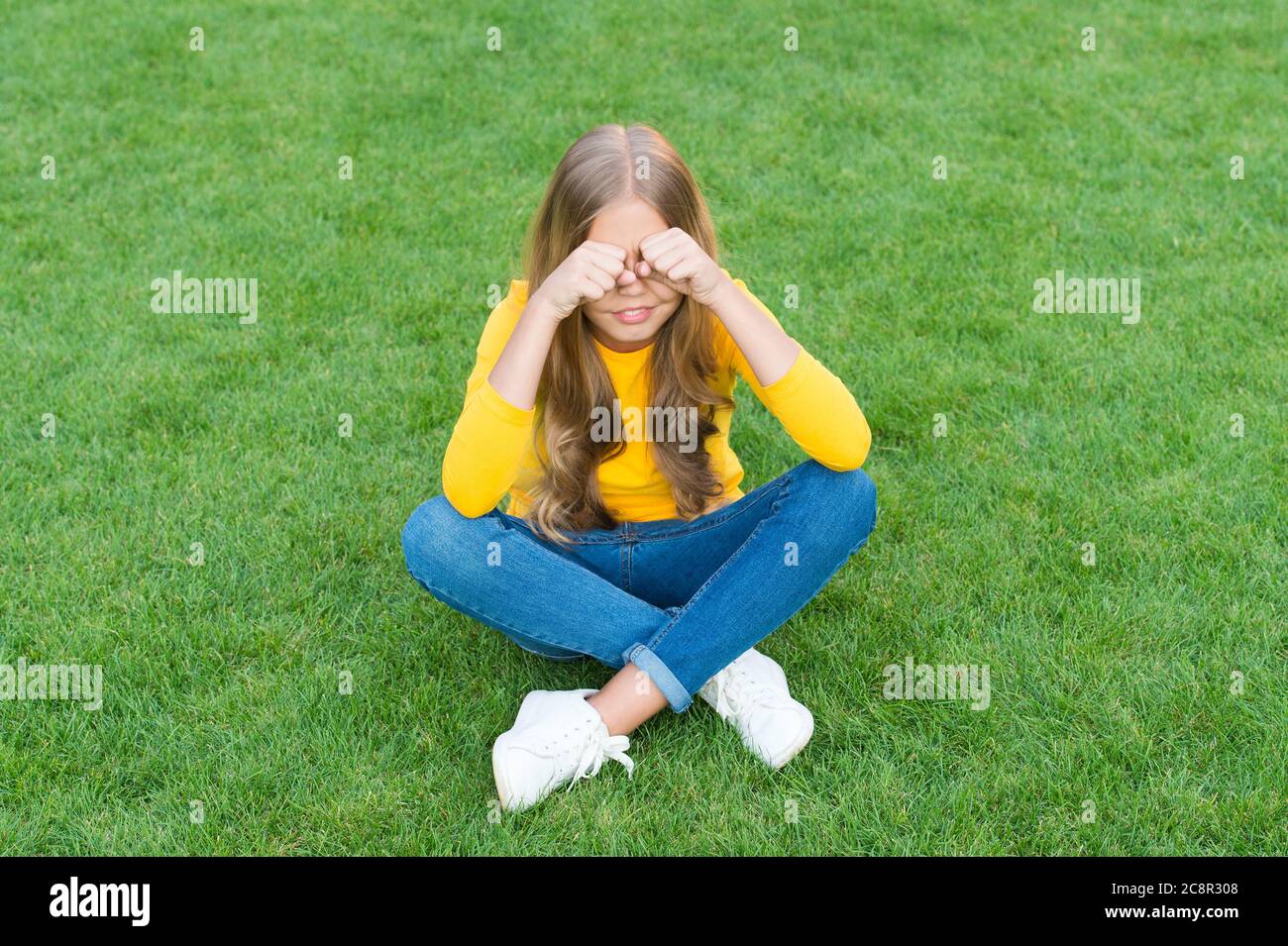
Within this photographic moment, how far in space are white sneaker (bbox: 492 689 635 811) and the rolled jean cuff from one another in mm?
145

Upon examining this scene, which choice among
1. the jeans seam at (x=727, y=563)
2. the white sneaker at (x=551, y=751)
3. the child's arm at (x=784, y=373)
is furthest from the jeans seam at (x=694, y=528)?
the white sneaker at (x=551, y=751)

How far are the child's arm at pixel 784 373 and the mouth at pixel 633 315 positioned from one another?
111mm

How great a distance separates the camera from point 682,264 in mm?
2785

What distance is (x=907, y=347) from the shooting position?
15.5 ft

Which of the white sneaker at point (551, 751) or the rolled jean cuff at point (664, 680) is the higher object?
the rolled jean cuff at point (664, 680)

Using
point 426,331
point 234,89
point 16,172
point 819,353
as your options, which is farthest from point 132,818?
point 234,89

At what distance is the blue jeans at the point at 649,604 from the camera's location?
9.78ft

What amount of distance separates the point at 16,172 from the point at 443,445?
11.0 feet

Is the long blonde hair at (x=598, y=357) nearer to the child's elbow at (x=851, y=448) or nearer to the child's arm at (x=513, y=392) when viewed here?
the child's arm at (x=513, y=392)

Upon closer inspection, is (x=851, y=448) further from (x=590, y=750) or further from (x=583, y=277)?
(x=590, y=750)

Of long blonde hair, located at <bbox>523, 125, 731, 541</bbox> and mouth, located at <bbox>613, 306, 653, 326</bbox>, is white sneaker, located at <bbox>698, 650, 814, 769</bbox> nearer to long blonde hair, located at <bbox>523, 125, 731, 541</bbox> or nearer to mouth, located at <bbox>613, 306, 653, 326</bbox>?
long blonde hair, located at <bbox>523, 125, 731, 541</bbox>

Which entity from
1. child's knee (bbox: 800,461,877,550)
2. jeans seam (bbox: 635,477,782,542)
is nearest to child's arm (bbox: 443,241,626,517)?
jeans seam (bbox: 635,477,782,542)

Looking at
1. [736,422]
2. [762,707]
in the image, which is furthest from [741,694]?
[736,422]

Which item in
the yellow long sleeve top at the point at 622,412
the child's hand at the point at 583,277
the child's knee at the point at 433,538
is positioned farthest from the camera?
the child's knee at the point at 433,538
